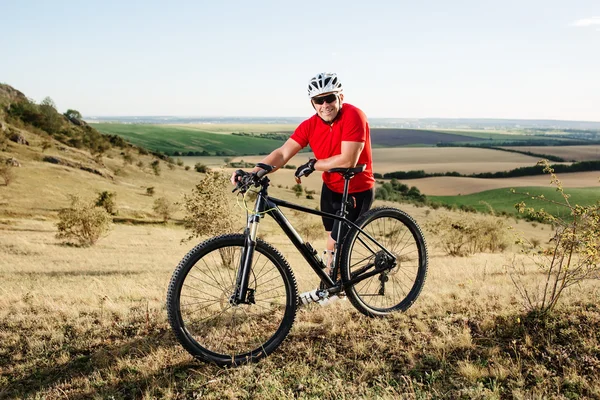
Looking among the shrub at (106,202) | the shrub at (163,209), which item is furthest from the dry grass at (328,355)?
the shrub at (163,209)

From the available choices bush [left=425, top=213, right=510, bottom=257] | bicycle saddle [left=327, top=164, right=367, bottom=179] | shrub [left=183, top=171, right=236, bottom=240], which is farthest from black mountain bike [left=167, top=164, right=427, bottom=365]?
bush [left=425, top=213, right=510, bottom=257]

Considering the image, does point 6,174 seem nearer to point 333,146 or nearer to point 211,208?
point 211,208

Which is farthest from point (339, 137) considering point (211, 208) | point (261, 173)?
point (211, 208)

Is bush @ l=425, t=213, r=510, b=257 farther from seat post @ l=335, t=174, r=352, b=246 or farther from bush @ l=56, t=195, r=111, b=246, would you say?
seat post @ l=335, t=174, r=352, b=246

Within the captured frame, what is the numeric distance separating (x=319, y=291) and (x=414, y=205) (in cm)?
7562

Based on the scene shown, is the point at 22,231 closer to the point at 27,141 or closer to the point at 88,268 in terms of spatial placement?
the point at 88,268

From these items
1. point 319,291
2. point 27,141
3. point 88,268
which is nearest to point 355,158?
point 319,291

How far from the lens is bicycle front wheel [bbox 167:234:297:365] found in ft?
13.4

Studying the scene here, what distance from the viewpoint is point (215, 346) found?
4633 mm

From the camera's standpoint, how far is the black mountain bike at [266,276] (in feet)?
13.9

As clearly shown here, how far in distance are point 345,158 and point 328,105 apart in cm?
59

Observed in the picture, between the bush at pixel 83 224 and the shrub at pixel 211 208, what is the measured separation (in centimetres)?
1124

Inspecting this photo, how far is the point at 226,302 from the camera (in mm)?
4590

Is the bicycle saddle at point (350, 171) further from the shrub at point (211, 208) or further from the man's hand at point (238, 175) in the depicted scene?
the shrub at point (211, 208)
